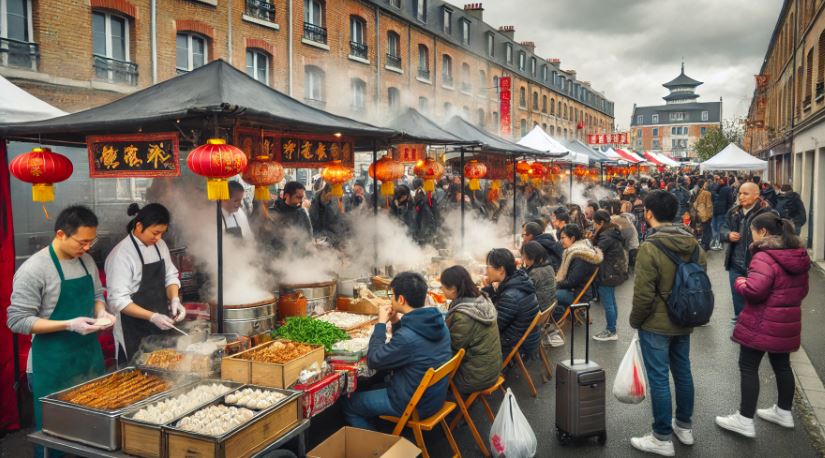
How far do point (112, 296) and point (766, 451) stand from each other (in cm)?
532

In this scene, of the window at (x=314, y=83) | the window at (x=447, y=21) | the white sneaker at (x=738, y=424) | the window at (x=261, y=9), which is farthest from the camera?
the window at (x=447, y=21)

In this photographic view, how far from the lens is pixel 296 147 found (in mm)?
6176

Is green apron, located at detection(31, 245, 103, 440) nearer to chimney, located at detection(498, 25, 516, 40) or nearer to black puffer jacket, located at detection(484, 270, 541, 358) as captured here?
black puffer jacket, located at detection(484, 270, 541, 358)

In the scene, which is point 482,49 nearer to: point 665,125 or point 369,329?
point 369,329

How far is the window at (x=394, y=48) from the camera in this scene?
A: 21.8 meters

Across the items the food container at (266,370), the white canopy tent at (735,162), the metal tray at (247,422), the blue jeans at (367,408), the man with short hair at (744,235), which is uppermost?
the white canopy tent at (735,162)

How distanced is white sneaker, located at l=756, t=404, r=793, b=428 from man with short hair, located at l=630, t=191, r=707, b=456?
1.00 metres

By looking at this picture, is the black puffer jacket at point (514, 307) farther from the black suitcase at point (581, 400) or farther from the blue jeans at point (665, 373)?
the blue jeans at point (665, 373)

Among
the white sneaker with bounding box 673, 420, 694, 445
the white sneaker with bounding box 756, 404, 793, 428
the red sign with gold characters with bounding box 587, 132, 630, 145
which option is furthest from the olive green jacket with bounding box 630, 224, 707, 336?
the red sign with gold characters with bounding box 587, 132, 630, 145

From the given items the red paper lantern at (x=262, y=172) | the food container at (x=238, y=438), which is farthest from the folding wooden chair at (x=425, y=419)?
the red paper lantern at (x=262, y=172)

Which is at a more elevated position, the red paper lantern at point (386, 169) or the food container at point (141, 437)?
the red paper lantern at point (386, 169)

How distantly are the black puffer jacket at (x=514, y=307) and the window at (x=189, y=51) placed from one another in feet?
39.6

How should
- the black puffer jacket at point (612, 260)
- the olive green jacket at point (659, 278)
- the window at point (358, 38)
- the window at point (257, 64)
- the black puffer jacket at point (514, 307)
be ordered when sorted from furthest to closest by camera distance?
1. the window at point (358, 38)
2. the window at point (257, 64)
3. the black puffer jacket at point (612, 260)
4. the black puffer jacket at point (514, 307)
5. the olive green jacket at point (659, 278)

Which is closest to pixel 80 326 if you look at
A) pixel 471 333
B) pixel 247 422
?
pixel 247 422
